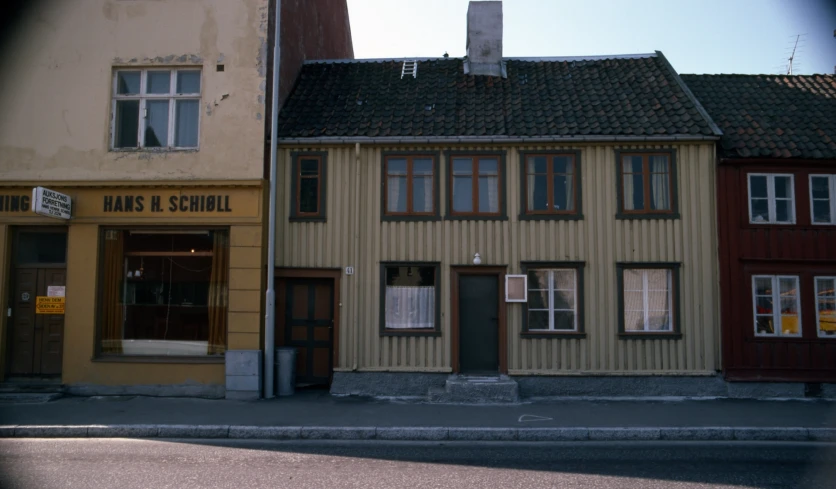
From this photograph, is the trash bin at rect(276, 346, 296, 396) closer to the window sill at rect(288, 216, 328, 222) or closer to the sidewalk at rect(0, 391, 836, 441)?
the sidewalk at rect(0, 391, 836, 441)

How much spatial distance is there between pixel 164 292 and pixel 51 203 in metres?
2.63

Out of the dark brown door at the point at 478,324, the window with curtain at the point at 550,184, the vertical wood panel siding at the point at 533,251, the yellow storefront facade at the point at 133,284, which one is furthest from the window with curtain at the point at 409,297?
the yellow storefront facade at the point at 133,284

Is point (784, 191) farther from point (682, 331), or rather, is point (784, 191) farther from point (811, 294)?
point (682, 331)

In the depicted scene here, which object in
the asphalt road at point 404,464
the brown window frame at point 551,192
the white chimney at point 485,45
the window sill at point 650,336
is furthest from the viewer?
the white chimney at point 485,45

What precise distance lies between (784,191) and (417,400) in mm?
8288

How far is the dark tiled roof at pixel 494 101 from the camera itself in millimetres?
12578

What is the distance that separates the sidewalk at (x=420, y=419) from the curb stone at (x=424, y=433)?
0.01 meters

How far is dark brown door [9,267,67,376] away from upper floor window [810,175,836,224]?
48.7ft

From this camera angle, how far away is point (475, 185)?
41.3 feet

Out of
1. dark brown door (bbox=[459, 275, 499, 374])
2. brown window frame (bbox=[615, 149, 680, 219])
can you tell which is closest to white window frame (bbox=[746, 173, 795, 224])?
brown window frame (bbox=[615, 149, 680, 219])

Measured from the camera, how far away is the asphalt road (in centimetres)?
675

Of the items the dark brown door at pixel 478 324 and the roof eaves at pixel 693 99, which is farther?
the dark brown door at pixel 478 324

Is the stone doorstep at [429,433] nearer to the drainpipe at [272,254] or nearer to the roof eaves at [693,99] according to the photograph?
the drainpipe at [272,254]

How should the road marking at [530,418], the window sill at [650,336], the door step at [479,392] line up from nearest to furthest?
the road marking at [530,418] < the door step at [479,392] < the window sill at [650,336]
